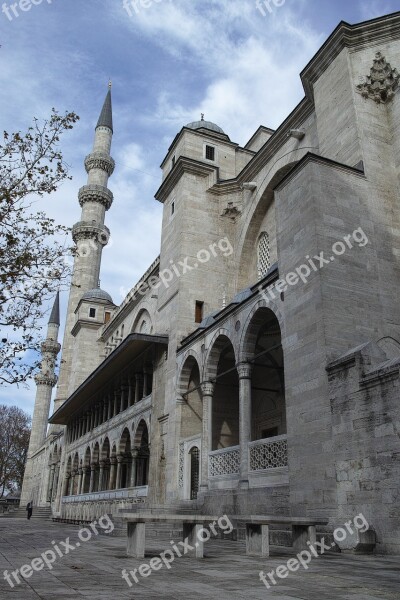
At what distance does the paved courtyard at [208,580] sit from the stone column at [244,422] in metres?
5.29

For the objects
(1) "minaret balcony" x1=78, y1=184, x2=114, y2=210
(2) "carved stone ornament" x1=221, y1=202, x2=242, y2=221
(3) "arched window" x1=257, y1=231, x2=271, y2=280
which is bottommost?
(3) "arched window" x1=257, y1=231, x2=271, y2=280

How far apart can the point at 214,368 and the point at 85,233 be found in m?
27.4

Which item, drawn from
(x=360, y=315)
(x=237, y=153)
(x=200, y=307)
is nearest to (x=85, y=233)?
(x=237, y=153)

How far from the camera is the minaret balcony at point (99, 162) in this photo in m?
41.9

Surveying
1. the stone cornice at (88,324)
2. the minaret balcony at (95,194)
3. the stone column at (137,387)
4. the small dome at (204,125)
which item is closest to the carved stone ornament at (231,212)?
the small dome at (204,125)

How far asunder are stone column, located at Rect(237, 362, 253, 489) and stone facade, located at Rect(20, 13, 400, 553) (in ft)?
0.12

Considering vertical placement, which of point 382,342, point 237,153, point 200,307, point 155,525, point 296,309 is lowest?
point 155,525

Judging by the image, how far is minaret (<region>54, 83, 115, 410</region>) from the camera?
131 ft

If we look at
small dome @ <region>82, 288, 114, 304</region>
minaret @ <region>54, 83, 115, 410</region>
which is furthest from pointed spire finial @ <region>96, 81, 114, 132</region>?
small dome @ <region>82, 288, 114, 304</region>

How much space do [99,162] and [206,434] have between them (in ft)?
105

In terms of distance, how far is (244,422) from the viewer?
12.9 meters

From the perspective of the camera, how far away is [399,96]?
498 inches

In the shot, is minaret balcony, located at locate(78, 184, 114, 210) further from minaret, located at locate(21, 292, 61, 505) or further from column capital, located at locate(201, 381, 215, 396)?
column capital, located at locate(201, 381, 215, 396)

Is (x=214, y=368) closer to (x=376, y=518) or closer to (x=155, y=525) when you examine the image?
(x=155, y=525)
